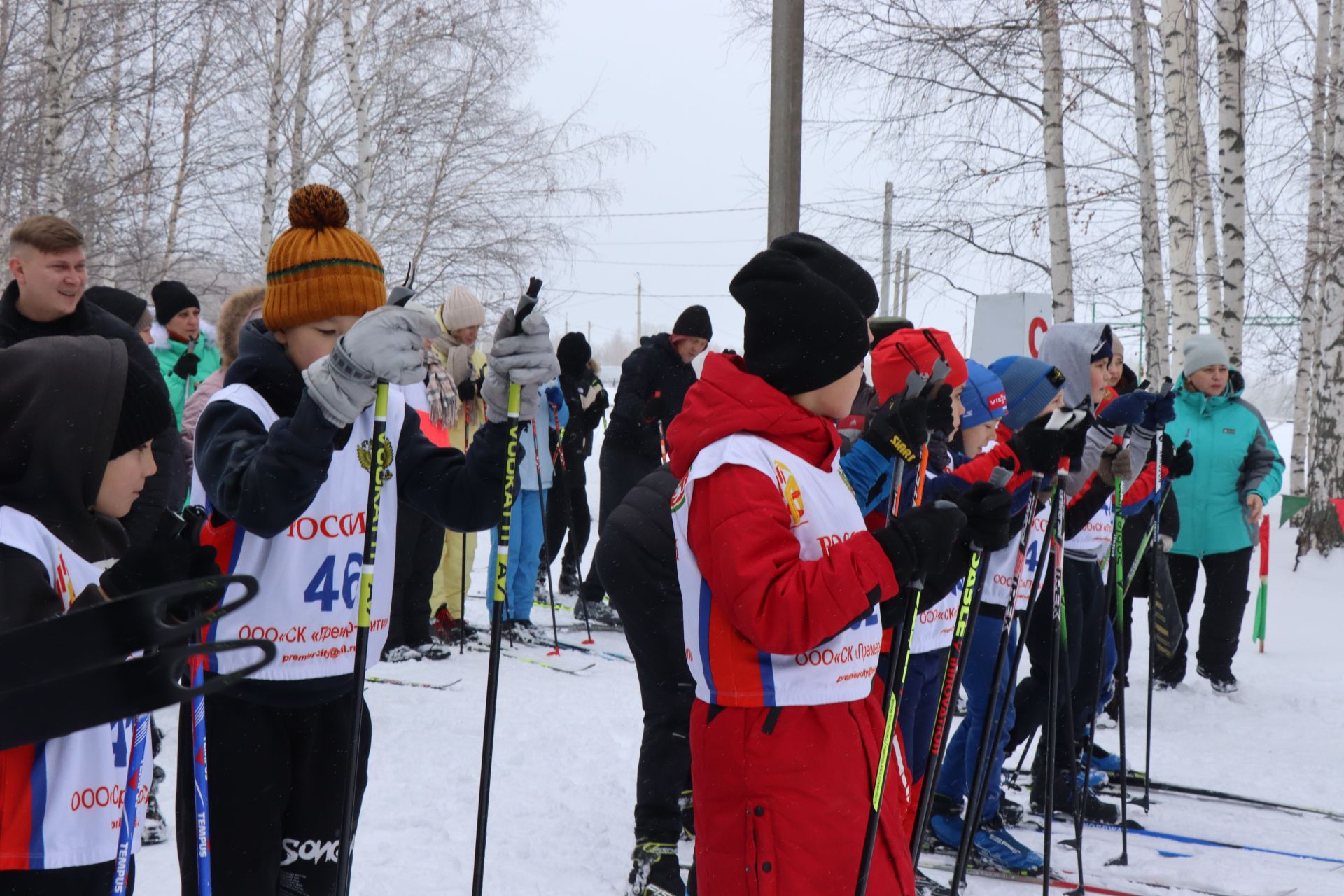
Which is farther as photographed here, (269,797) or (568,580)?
(568,580)

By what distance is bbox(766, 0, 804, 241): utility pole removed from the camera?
6.72m

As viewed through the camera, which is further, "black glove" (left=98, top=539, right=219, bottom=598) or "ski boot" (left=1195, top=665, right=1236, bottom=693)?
"ski boot" (left=1195, top=665, right=1236, bottom=693)

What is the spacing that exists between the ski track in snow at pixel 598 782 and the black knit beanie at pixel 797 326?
2.27 m

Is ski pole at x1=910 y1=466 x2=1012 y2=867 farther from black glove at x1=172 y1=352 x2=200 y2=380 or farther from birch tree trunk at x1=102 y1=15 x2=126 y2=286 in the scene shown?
birch tree trunk at x1=102 y1=15 x2=126 y2=286

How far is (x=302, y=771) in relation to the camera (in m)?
2.34

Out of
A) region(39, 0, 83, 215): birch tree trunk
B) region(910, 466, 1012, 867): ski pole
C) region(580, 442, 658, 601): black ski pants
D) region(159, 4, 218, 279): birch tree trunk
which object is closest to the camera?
region(910, 466, 1012, 867): ski pole

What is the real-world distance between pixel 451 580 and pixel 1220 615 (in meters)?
5.03

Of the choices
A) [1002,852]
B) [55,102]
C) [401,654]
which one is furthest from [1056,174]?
[55,102]

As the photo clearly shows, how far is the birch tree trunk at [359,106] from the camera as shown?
51.5ft

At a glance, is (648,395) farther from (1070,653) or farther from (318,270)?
(318,270)

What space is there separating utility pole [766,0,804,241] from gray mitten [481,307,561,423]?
4572mm

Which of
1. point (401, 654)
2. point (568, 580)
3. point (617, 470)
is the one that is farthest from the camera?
point (568, 580)

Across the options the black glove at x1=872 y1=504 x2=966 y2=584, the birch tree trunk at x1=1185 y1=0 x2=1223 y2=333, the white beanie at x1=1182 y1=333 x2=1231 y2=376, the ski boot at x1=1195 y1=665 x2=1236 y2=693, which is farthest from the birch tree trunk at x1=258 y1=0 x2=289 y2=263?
the black glove at x1=872 y1=504 x2=966 y2=584

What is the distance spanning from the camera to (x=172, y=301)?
21.1 ft
